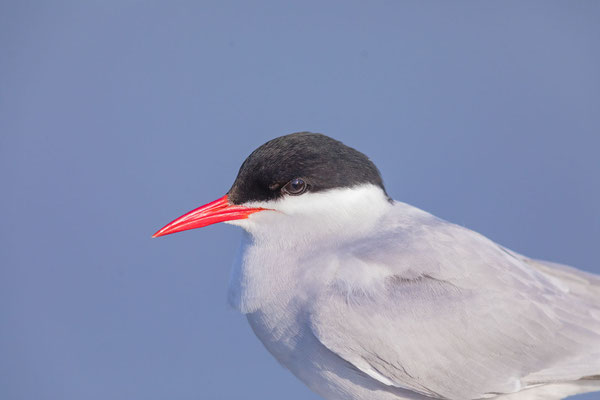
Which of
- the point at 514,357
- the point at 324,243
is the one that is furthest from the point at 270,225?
the point at 514,357

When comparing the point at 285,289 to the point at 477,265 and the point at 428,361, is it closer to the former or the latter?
the point at 428,361

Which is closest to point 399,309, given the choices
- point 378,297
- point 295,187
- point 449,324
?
point 378,297

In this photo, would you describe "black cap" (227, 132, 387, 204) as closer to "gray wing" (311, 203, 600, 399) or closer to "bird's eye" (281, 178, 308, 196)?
"bird's eye" (281, 178, 308, 196)

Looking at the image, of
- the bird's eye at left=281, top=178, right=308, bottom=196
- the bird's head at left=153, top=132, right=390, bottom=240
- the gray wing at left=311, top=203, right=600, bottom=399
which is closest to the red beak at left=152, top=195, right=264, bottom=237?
the bird's head at left=153, top=132, right=390, bottom=240

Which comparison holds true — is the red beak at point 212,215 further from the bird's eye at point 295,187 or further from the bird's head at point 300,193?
the bird's eye at point 295,187

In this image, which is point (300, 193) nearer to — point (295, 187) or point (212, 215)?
point (295, 187)

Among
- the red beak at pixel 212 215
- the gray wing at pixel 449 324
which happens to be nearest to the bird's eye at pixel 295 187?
the red beak at pixel 212 215
